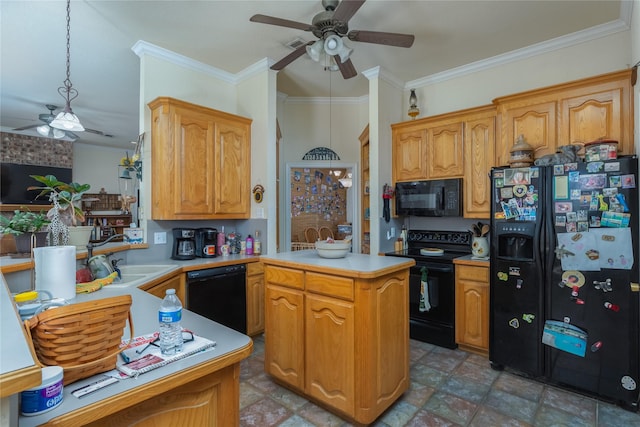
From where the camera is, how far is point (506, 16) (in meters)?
2.65

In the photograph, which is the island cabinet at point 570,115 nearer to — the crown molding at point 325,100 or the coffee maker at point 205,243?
the crown molding at point 325,100

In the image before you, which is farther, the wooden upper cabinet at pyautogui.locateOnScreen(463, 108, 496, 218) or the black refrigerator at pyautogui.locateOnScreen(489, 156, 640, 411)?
the wooden upper cabinet at pyautogui.locateOnScreen(463, 108, 496, 218)

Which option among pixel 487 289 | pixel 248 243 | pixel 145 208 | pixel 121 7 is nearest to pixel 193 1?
pixel 121 7

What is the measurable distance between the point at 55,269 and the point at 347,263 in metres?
1.51

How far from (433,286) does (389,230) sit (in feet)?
2.92

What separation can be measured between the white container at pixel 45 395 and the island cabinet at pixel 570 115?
3.30 meters

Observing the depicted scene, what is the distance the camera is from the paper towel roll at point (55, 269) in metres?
1.48

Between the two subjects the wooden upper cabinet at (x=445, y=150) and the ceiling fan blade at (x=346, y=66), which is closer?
the ceiling fan blade at (x=346, y=66)

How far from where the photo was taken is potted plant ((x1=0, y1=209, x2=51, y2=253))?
1.94 meters

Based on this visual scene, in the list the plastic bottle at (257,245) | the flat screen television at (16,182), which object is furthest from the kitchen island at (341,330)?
the flat screen television at (16,182)

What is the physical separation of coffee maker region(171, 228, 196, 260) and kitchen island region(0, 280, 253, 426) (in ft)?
6.39

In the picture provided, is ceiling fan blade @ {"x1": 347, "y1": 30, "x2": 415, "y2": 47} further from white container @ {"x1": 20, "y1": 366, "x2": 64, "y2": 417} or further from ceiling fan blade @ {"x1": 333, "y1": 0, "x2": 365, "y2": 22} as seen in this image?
white container @ {"x1": 20, "y1": 366, "x2": 64, "y2": 417}

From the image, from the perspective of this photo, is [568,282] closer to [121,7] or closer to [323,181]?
[121,7]

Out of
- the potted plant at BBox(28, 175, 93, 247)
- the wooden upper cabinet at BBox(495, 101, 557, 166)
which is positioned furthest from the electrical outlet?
the wooden upper cabinet at BBox(495, 101, 557, 166)
